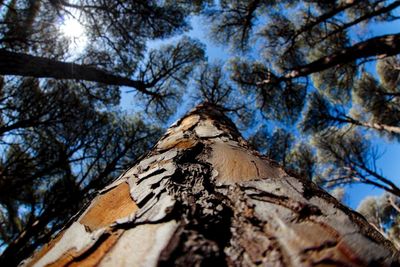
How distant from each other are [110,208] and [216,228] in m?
0.27

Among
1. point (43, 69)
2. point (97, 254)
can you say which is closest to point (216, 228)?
point (97, 254)

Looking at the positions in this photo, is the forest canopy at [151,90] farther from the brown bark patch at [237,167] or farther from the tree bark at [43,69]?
the brown bark patch at [237,167]

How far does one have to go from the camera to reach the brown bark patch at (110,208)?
1.74 ft

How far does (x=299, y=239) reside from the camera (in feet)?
1.26

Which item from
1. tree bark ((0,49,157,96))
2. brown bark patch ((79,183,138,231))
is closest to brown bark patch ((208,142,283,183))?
brown bark patch ((79,183,138,231))

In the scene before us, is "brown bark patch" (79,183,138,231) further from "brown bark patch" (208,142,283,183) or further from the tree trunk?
"brown bark patch" (208,142,283,183)

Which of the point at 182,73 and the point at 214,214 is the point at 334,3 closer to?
the point at 182,73

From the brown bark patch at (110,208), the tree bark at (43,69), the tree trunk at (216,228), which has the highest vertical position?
the tree bark at (43,69)

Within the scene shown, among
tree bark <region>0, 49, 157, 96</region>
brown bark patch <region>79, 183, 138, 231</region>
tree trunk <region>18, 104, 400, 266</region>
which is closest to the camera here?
tree trunk <region>18, 104, 400, 266</region>

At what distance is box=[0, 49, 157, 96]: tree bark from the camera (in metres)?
3.11

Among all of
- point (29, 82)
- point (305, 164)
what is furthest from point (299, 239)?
point (305, 164)

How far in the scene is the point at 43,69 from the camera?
11.5ft

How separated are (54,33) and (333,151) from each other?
7.41 metres

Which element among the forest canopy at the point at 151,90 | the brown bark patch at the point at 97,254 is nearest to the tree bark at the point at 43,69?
the forest canopy at the point at 151,90
